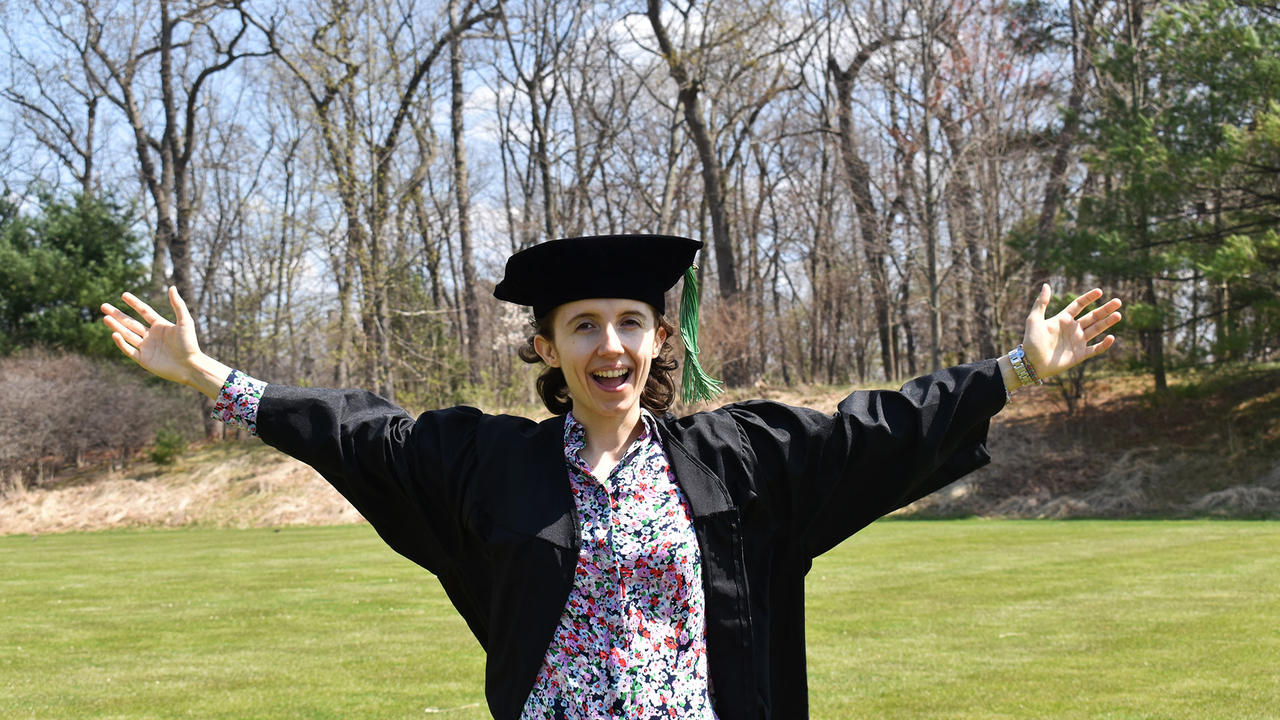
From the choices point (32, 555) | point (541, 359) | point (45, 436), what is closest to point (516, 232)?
point (45, 436)

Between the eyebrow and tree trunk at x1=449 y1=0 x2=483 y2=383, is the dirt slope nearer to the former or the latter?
tree trunk at x1=449 y1=0 x2=483 y2=383

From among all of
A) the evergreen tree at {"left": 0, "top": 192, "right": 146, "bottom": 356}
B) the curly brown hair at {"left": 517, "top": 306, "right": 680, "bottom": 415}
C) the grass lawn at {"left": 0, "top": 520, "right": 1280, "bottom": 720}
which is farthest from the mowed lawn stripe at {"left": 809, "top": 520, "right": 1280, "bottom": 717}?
the evergreen tree at {"left": 0, "top": 192, "right": 146, "bottom": 356}

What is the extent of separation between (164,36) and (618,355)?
32408mm

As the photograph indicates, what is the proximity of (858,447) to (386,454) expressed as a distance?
1.33m

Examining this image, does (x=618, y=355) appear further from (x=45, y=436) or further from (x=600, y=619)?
(x=45, y=436)

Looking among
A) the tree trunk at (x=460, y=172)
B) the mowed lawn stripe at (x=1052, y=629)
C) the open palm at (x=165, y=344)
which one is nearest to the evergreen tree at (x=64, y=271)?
the tree trunk at (x=460, y=172)

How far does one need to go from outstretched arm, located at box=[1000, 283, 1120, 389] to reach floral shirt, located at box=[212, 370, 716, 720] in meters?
1.15

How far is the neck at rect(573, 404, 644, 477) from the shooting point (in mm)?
3238

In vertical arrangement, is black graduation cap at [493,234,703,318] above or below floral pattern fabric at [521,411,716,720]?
above

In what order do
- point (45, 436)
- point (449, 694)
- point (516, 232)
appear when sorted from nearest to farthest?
point (449, 694), point (45, 436), point (516, 232)

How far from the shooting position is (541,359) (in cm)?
359

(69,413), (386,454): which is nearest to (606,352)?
(386,454)

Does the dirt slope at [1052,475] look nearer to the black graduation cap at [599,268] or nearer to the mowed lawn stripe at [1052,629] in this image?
the mowed lawn stripe at [1052,629]

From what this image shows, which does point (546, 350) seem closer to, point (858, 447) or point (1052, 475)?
point (858, 447)
